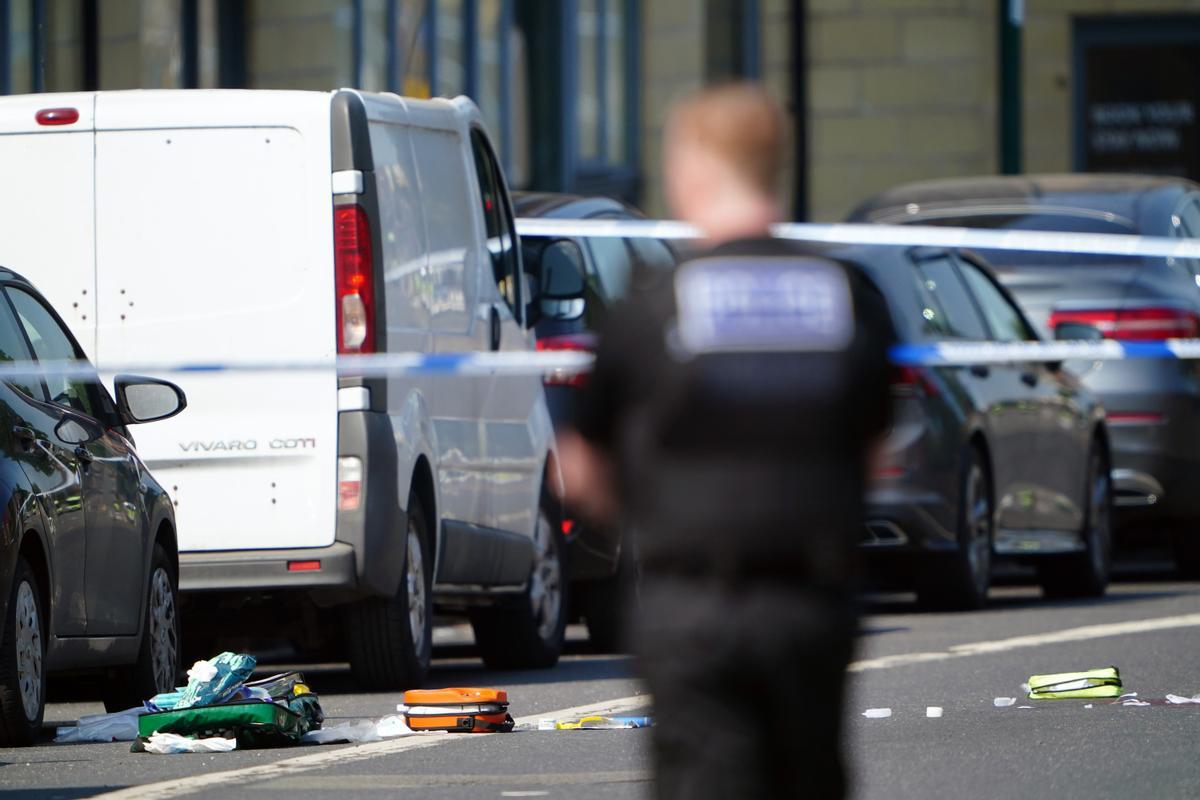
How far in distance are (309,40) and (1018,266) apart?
7449 millimetres

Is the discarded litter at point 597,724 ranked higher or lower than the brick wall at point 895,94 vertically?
lower

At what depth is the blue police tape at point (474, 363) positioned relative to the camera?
31.5 ft

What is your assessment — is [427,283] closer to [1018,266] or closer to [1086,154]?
[1018,266]

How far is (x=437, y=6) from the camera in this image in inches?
914

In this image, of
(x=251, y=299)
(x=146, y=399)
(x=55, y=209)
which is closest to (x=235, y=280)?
(x=251, y=299)

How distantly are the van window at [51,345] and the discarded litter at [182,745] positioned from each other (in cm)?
129

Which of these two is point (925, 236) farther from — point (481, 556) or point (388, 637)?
point (388, 637)

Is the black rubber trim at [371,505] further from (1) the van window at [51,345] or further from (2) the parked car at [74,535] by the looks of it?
(1) the van window at [51,345]

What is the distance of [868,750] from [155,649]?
273cm

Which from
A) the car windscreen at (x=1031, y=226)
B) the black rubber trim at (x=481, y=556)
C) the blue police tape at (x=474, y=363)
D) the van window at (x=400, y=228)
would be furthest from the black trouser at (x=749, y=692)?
the car windscreen at (x=1031, y=226)

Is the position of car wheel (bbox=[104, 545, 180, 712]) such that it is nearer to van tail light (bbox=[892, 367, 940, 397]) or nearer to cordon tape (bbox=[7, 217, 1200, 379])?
cordon tape (bbox=[7, 217, 1200, 379])

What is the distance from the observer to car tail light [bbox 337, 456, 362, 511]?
10.0m

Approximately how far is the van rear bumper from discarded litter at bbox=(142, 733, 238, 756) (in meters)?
1.47

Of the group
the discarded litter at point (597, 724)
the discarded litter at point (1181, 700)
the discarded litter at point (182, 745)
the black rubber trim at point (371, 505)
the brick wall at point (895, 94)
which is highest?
the brick wall at point (895, 94)
